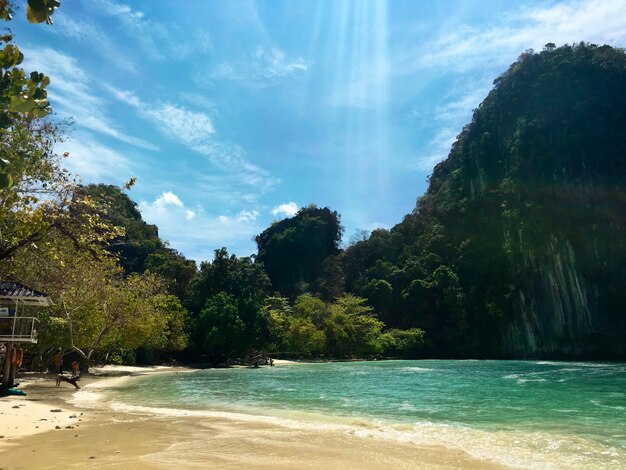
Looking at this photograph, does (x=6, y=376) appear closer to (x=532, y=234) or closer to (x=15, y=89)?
(x=15, y=89)

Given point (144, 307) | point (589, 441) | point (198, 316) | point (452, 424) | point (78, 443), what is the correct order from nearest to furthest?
point (78, 443) → point (589, 441) → point (452, 424) → point (144, 307) → point (198, 316)

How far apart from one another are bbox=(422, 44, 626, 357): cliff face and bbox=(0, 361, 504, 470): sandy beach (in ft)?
146

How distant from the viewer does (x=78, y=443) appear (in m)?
6.27

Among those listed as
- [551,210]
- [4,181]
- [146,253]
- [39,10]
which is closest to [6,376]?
[4,181]

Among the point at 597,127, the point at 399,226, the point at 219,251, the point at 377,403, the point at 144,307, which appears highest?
the point at 597,127

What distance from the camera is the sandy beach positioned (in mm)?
5426

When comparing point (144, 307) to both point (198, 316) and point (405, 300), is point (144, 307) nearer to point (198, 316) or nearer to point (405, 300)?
point (198, 316)

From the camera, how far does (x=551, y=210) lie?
46969mm

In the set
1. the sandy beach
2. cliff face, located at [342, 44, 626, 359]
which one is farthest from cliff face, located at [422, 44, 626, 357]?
the sandy beach

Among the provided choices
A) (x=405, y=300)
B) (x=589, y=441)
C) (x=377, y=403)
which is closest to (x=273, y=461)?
(x=589, y=441)

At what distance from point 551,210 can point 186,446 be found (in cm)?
Answer: 4884

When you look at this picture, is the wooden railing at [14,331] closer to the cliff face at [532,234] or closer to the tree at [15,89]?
the tree at [15,89]

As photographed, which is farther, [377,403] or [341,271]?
[341,271]

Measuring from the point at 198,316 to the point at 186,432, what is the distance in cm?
3010
